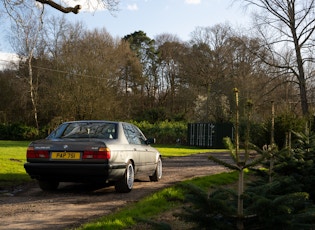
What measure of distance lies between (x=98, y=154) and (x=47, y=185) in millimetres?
1836

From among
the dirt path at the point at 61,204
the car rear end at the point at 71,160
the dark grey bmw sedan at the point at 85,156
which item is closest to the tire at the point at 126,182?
the dark grey bmw sedan at the point at 85,156

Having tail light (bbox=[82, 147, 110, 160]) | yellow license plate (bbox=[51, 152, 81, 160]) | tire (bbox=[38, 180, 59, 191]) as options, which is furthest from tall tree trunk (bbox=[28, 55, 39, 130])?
tail light (bbox=[82, 147, 110, 160])

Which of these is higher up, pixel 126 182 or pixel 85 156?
pixel 85 156

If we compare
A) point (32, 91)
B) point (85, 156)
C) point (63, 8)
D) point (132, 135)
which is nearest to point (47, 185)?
point (85, 156)

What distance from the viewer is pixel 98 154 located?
796cm

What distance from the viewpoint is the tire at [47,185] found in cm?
896

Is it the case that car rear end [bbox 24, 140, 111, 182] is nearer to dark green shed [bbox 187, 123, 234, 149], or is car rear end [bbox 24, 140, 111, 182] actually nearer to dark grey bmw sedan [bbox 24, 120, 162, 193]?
dark grey bmw sedan [bbox 24, 120, 162, 193]

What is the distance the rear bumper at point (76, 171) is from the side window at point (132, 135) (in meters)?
1.21

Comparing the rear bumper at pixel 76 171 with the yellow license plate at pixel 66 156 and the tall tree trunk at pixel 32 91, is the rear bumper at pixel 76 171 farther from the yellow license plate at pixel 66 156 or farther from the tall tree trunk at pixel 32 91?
the tall tree trunk at pixel 32 91

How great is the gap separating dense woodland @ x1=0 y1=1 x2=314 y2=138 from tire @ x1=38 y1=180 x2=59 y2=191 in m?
19.3

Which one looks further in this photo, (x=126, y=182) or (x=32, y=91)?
(x=32, y=91)

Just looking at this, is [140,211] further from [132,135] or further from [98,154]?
[132,135]

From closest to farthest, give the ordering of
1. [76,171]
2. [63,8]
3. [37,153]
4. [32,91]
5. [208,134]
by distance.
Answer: [76,171]
[37,153]
[63,8]
[208,134]
[32,91]

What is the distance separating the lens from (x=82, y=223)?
5754 mm
